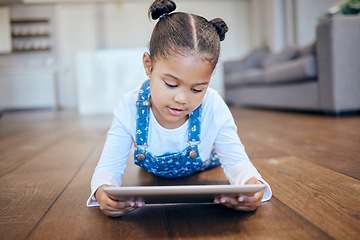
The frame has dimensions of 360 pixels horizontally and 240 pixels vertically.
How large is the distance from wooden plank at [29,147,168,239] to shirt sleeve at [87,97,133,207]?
6 cm

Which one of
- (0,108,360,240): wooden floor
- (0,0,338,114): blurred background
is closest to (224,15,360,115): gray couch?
(0,108,360,240): wooden floor

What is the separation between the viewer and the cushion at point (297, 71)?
246 centimetres

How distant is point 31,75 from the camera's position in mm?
6219

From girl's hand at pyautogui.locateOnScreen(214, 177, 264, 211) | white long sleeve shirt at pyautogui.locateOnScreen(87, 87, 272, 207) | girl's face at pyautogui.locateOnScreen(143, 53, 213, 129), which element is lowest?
girl's hand at pyautogui.locateOnScreen(214, 177, 264, 211)

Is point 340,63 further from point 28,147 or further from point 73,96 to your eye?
point 73,96

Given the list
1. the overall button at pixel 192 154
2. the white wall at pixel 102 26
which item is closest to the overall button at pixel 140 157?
the overall button at pixel 192 154

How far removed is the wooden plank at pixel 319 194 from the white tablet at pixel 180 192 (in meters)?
0.14

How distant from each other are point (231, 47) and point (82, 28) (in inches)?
118

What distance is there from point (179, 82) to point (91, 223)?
0.32m

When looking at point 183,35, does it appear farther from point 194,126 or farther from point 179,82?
point 194,126

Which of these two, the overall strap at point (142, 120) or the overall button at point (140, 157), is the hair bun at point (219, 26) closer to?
the overall strap at point (142, 120)

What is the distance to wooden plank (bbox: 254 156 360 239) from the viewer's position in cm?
57

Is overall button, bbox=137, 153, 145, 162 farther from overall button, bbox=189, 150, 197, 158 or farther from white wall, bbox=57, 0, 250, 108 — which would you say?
white wall, bbox=57, 0, 250, 108

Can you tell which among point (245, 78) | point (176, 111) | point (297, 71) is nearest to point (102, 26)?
point (245, 78)
